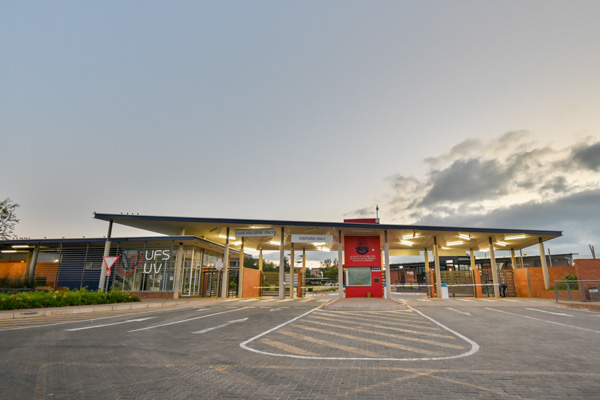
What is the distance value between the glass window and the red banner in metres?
0.30

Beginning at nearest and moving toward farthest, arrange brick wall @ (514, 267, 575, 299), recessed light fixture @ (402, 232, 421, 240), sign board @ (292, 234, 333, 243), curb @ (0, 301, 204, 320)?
curb @ (0, 301, 204, 320) < brick wall @ (514, 267, 575, 299) < sign board @ (292, 234, 333, 243) < recessed light fixture @ (402, 232, 421, 240)

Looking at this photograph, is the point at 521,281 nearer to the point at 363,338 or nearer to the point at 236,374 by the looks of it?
the point at 363,338

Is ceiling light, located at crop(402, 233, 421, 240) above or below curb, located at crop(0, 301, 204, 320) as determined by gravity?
above

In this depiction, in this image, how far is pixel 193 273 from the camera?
90.9ft

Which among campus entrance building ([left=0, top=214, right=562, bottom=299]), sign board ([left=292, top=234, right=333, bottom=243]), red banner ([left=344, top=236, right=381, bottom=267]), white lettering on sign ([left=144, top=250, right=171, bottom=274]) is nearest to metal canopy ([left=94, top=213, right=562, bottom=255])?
campus entrance building ([left=0, top=214, right=562, bottom=299])

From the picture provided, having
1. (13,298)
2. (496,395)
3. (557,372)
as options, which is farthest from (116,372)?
(13,298)

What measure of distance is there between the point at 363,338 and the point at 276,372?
139 inches

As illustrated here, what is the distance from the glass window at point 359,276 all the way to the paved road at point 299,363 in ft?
51.7

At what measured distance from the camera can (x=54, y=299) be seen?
1508cm

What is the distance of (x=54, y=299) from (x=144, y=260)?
410 inches

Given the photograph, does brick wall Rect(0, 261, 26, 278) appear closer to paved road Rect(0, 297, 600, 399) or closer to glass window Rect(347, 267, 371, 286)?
paved road Rect(0, 297, 600, 399)

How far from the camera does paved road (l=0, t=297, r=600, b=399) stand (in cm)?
385

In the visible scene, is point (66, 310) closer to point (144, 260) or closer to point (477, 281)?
point (144, 260)

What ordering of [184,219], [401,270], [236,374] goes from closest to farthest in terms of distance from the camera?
[236,374] → [184,219] → [401,270]
